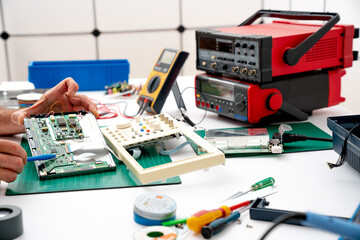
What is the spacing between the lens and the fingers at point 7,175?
1221 mm

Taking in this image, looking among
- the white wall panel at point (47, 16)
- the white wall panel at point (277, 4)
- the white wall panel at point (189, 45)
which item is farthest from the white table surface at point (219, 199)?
the white wall panel at point (47, 16)

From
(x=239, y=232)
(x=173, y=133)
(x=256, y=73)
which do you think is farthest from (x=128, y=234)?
(x=256, y=73)

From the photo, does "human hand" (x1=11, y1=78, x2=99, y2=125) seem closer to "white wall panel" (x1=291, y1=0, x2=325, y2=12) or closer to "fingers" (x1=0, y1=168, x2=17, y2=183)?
"fingers" (x1=0, y1=168, x2=17, y2=183)

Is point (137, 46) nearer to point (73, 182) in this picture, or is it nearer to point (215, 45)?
point (215, 45)

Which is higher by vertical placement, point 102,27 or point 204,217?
point 102,27

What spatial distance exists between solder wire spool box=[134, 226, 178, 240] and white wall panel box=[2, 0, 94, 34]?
3.23m

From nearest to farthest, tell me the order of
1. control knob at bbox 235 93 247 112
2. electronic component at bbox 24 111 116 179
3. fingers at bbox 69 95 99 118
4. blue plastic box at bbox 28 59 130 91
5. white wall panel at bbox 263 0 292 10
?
1. electronic component at bbox 24 111 116 179
2. control knob at bbox 235 93 247 112
3. fingers at bbox 69 95 99 118
4. blue plastic box at bbox 28 59 130 91
5. white wall panel at bbox 263 0 292 10

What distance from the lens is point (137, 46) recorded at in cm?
406

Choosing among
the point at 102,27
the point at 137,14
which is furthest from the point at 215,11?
the point at 102,27

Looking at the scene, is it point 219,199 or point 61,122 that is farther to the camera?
point 61,122

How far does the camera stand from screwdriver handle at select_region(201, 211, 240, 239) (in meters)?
0.98

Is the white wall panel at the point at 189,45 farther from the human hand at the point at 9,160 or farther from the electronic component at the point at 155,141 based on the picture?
the human hand at the point at 9,160

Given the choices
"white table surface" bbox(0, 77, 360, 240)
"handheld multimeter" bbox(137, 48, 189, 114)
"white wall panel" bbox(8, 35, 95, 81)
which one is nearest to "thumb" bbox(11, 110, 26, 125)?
"white table surface" bbox(0, 77, 360, 240)

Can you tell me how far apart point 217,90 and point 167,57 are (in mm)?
294
